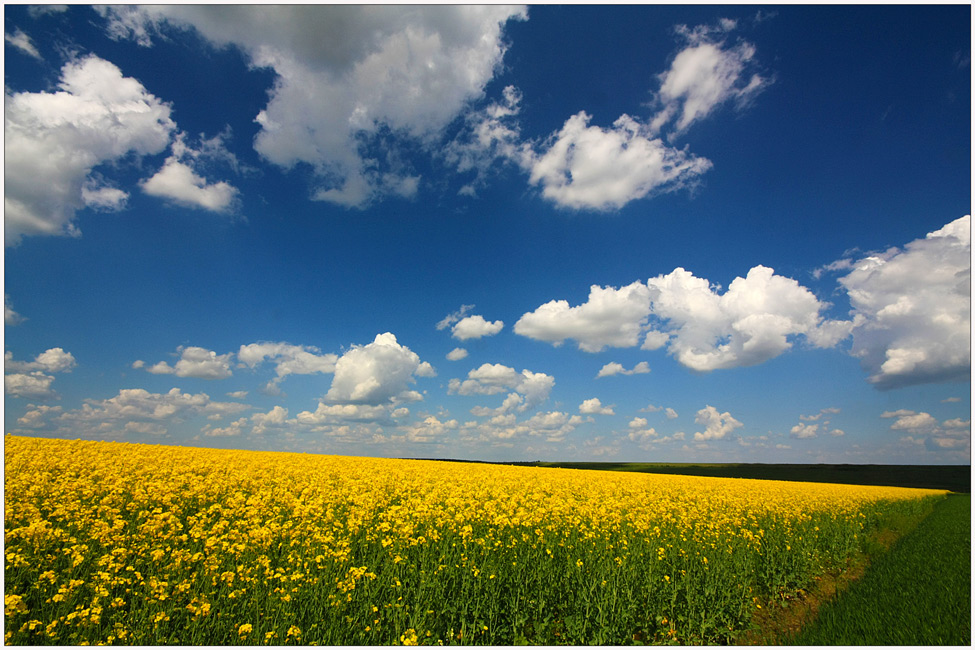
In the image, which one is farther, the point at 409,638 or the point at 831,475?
the point at 831,475

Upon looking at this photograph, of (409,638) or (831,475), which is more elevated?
(409,638)

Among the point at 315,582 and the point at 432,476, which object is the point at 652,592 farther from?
the point at 432,476

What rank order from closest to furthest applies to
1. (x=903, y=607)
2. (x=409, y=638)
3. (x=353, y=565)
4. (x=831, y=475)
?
1. (x=409, y=638)
2. (x=353, y=565)
3. (x=903, y=607)
4. (x=831, y=475)

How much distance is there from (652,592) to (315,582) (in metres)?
4.98

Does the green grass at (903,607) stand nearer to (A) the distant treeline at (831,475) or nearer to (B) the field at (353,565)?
(B) the field at (353,565)

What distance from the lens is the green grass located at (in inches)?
238

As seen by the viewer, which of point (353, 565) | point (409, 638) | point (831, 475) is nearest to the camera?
point (409, 638)

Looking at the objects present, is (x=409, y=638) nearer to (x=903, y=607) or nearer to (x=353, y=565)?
(x=353, y=565)

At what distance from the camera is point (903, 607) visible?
7156mm

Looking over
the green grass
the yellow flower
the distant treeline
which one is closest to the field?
the yellow flower

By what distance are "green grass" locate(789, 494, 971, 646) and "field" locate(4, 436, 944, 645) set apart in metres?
0.99

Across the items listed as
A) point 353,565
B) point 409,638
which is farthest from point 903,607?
point 353,565

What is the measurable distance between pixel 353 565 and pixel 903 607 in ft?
29.4

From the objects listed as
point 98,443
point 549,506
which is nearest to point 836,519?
point 549,506
